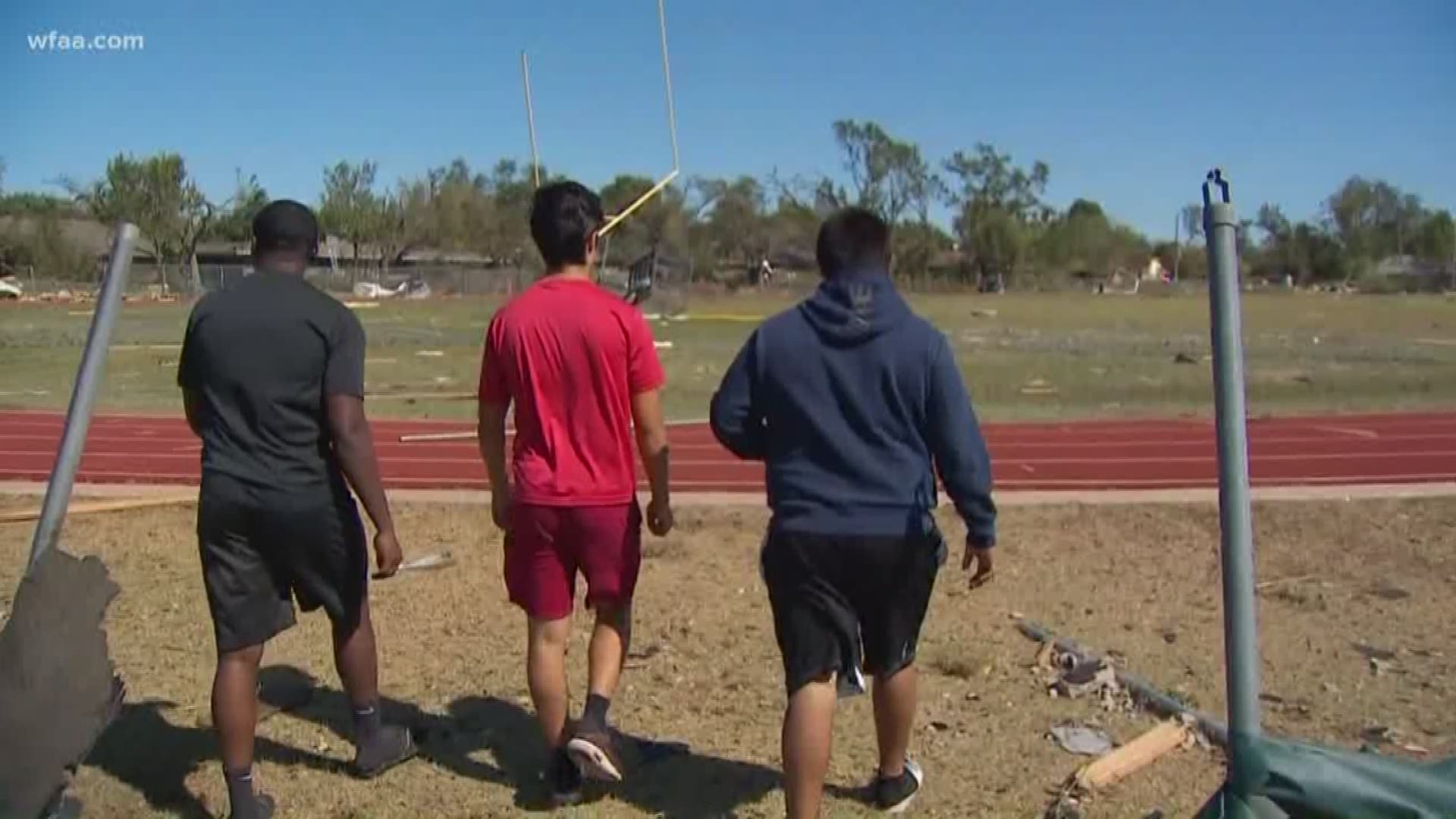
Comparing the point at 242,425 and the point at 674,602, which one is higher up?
the point at 242,425

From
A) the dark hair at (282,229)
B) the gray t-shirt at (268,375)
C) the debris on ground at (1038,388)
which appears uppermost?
the dark hair at (282,229)

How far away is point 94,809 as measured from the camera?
174 inches

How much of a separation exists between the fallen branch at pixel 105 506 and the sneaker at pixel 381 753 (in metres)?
5.18

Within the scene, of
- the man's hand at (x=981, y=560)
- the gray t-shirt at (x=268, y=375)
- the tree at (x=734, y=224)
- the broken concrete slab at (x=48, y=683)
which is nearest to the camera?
the broken concrete slab at (x=48, y=683)

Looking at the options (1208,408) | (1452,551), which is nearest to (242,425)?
(1452,551)

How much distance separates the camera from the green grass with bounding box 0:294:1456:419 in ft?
60.6

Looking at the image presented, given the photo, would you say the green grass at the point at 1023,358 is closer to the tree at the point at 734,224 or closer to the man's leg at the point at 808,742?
the man's leg at the point at 808,742

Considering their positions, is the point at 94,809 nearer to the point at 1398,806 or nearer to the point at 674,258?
the point at 1398,806

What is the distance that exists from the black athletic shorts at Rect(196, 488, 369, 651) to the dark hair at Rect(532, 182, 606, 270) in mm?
941

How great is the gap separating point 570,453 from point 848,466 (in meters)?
0.90

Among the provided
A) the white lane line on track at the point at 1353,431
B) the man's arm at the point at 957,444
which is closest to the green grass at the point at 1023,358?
the white lane line on track at the point at 1353,431

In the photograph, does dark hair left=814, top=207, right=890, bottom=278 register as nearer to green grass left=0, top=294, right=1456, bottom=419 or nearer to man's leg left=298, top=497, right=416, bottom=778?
man's leg left=298, top=497, right=416, bottom=778

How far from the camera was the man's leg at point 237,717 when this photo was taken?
13.5 feet

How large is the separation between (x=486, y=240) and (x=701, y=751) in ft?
260
